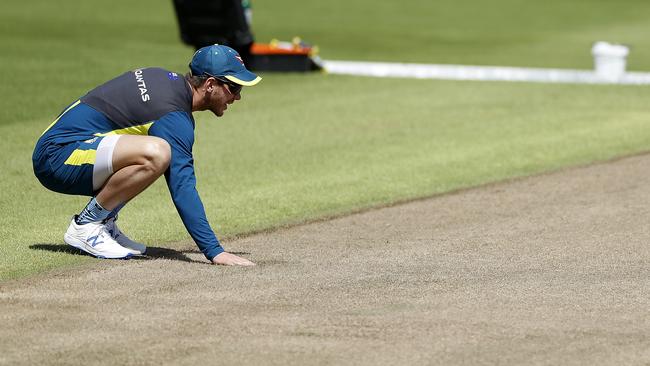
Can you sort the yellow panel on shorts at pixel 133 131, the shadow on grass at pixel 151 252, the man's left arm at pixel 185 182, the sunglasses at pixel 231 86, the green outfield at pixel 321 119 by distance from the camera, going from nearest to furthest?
the man's left arm at pixel 185 182
the sunglasses at pixel 231 86
the yellow panel on shorts at pixel 133 131
the shadow on grass at pixel 151 252
the green outfield at pixel 321 119

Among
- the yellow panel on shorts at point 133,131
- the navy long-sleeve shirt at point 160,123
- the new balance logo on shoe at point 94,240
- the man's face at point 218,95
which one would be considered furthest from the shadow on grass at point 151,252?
the man's face at point 218,95

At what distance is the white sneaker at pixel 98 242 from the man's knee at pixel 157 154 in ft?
2.46

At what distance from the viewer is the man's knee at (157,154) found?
299 inches

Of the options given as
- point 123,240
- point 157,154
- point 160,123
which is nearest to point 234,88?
point 160,123

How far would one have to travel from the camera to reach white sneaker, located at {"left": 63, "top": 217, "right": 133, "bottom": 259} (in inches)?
320

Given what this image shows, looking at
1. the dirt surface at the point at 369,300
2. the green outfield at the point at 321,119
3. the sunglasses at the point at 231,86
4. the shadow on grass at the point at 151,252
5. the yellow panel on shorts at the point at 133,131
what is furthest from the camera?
the green outfield at the point at 321,119

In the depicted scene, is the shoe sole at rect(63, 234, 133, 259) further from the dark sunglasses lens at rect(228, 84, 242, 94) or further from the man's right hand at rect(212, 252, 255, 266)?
the dark sunglasses lens at rect(228, 84, 242, 94)

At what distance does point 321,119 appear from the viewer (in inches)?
601

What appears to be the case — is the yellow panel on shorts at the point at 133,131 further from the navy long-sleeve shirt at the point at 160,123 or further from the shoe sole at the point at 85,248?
the shoe sole at the point at 85,248

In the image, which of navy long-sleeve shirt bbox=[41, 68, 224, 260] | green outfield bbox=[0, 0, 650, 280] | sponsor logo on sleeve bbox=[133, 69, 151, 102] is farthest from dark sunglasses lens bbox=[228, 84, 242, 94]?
green outfield bbox=[0, 0, 650, 280]

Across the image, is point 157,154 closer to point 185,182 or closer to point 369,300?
point 185,182

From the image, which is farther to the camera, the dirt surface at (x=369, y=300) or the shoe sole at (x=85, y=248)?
the shoe sole at (x=85, y=248)

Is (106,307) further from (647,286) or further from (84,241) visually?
(647,286)

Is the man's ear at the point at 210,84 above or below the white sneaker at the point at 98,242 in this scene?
above
